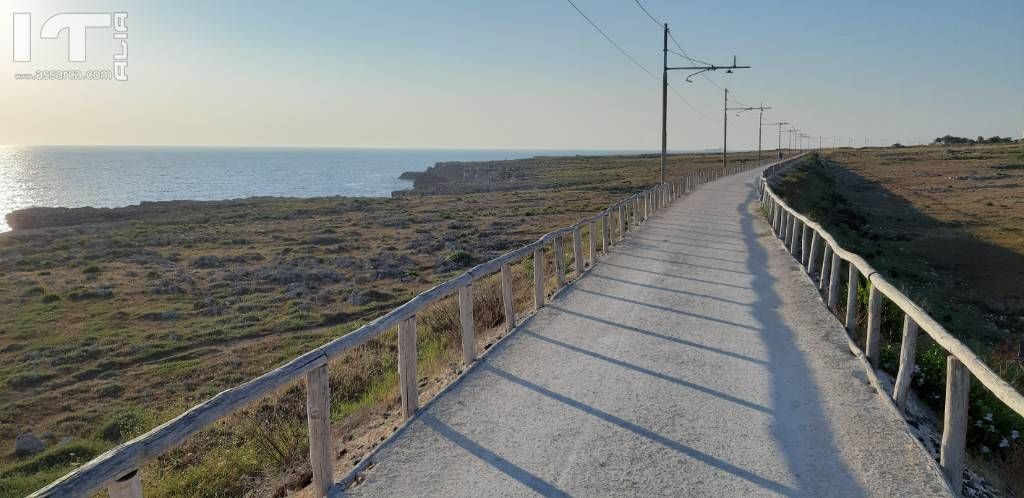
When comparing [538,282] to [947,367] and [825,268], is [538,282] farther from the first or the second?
[947,367]

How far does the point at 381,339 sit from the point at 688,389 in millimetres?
8435

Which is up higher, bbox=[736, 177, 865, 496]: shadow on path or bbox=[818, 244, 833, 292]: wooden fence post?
bbox=[818, 244, 833, 292]: wooden fence post

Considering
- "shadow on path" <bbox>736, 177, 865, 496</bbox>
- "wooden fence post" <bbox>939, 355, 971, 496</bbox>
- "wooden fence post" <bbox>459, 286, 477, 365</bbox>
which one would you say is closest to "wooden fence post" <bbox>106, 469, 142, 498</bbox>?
"shadow on path" <bbox>736, 177, 865, 496</bbox>

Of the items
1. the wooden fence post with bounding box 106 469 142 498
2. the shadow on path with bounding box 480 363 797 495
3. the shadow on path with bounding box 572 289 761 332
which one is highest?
the wooden fence post with bounding box 106 469 142 498

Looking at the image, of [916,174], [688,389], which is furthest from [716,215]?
[916,174]

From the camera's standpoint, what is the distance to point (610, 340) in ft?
28.5

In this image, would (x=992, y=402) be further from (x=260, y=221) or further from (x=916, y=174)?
(x=916, y=174)

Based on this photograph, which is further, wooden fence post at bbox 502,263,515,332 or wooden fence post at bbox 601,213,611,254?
wooden fence post at bbox 601,213,611,254

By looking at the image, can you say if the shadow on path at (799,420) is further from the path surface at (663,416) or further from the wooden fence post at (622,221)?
the wooden fence post at (622,221)

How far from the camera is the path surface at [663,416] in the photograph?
16.3ft

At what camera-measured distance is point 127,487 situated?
3.46m

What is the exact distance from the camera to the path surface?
196 inches

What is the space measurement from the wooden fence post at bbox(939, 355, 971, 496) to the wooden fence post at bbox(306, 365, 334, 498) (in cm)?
421

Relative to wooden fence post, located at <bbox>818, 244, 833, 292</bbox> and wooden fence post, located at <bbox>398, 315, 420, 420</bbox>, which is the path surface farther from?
wooden fence post, located at <bbox>818, 244, 833, 292</bbox>
